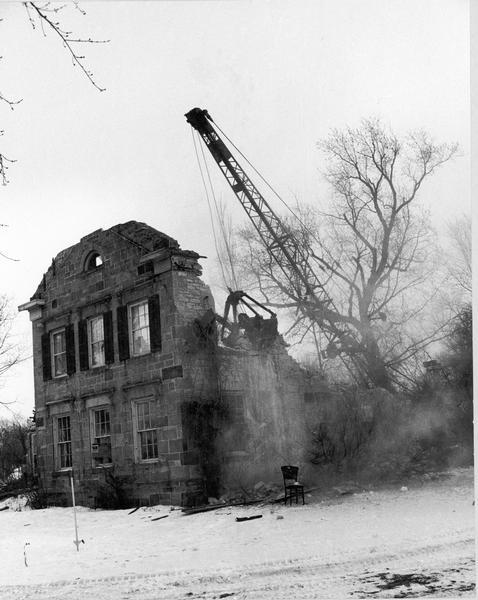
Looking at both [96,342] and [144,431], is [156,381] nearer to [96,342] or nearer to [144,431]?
[144,431]

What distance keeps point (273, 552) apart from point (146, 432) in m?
6.04

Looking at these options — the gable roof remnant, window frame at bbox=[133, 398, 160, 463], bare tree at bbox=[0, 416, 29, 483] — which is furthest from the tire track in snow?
bare tree at bbox=[0, 416, 29, 483]

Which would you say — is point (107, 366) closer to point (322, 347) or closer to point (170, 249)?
point (170, 249)

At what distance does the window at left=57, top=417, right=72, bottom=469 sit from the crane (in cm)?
581

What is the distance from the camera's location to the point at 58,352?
15.7 meters

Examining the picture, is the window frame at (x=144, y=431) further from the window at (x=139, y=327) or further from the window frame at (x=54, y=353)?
the window frame at (x=54, y=353)

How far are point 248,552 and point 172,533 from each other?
1.93m

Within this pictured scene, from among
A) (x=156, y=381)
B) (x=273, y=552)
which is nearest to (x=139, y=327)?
(x=156, y=381)

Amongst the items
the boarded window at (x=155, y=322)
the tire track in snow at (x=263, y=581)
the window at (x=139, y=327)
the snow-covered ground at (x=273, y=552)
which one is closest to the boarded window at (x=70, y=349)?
the window at (x=139, y=327)

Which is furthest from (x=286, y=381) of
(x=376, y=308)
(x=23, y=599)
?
(x=23, y=599)

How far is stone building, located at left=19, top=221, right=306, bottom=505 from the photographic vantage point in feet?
43.5

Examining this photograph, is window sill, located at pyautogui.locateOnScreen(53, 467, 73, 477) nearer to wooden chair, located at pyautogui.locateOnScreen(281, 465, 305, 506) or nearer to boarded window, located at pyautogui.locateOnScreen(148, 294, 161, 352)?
boarded window, located at pyautogui.locateOnScreen(148, 294, 161, 352)

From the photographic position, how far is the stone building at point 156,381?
13.3m

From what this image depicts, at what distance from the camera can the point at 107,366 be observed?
48.9ft
